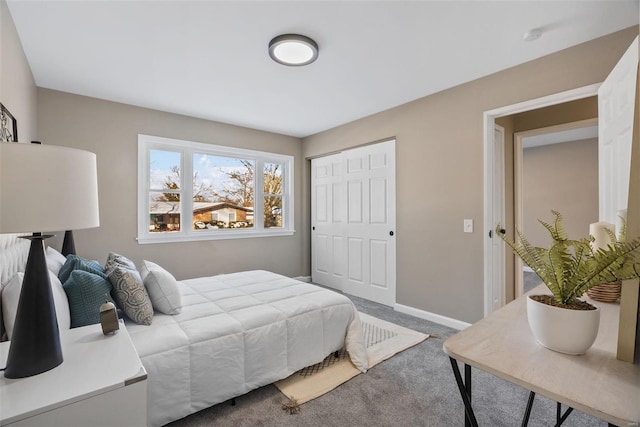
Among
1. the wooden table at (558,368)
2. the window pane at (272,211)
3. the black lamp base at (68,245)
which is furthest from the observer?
the window pane at (272,211)

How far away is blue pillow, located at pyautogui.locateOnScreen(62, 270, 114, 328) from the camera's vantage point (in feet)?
5.07

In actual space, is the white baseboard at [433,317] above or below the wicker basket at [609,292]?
below

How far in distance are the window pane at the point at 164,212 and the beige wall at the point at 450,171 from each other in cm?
278

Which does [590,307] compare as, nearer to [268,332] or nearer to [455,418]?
[455,418]

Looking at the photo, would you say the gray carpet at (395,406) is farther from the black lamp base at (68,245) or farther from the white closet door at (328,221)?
the white closet door at (328,221)

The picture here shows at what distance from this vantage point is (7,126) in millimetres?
1714

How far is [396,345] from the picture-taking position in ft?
8.47

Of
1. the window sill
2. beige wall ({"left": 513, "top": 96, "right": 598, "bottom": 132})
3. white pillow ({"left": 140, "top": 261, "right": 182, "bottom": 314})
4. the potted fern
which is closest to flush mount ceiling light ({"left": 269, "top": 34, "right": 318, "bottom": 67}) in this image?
white pillow ({"left": 140, "top": 261, "right": 182, "bottom": 314})

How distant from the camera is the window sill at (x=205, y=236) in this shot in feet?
11.5

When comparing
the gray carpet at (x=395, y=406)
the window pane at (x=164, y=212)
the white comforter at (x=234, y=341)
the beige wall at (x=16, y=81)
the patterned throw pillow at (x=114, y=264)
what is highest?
the beige wall at (x=16, y=81)

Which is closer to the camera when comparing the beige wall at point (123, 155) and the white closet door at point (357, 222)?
the beige wall at point (123, 155)

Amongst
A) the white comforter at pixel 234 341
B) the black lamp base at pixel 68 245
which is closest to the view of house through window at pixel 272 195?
the white comforter at pixel 234 341

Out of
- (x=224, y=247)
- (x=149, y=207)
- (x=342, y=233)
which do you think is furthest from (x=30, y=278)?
(x=342, y=233)

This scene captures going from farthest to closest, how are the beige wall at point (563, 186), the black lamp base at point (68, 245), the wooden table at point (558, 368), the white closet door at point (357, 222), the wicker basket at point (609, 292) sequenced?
the beige wall at point (563, 186) → the white closet door at point (357, 222) → the black lamp base at point (68, 245) → the wicker basket at point (609, 292) → the wooden table at point (558, 368)
